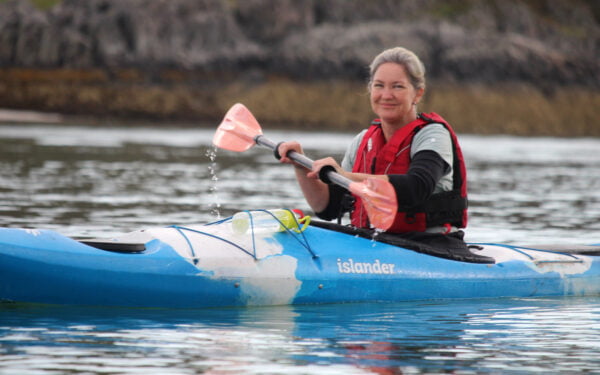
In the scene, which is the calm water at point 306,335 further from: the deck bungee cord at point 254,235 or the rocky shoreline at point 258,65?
the rocky shoreline at point 258,65

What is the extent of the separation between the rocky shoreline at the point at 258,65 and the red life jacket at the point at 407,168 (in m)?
50.2

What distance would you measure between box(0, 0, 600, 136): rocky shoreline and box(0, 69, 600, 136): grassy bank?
0.06 metres

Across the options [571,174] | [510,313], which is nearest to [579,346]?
[510,313]

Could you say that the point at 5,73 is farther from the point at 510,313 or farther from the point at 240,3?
the point at 510,313

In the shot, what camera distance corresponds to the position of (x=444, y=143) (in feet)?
20.8

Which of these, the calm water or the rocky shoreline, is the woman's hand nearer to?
the calm water

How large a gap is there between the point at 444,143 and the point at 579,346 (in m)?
1.41

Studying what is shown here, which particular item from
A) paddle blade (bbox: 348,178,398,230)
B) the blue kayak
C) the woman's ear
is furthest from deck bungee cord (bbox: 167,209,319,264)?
the woman's ear

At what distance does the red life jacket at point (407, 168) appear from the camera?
6.45 meters

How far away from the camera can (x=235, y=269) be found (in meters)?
6.36

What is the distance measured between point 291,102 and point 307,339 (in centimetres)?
5507

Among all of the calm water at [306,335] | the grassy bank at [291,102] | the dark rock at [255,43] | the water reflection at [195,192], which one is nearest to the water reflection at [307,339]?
the calm water at [306,335]

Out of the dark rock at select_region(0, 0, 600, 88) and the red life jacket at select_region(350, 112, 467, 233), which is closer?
the red life jacket at select_region(350, 112, 467, 233)

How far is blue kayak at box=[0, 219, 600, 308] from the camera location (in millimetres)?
6008
